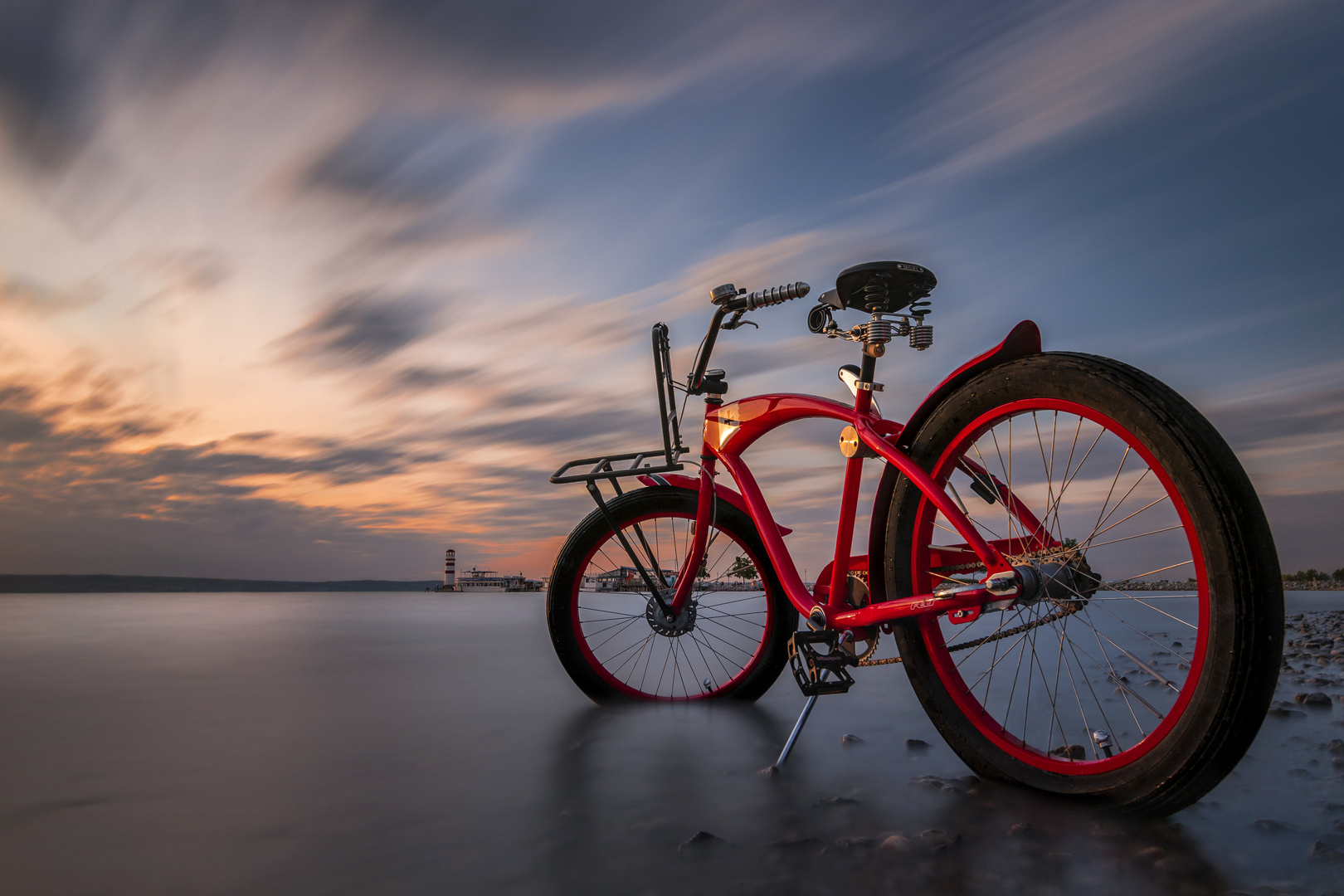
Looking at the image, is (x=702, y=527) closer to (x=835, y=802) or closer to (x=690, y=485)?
(x=690, y=485)

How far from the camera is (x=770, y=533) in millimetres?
3412

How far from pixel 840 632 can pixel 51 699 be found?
446 cm

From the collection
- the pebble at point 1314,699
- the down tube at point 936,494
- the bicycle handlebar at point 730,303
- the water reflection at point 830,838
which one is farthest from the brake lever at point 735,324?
the pebble at point 1314,699

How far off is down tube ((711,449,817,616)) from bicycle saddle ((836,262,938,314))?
3.52ft

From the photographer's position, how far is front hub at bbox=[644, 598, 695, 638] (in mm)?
3805

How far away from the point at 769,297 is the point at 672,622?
6.03ft

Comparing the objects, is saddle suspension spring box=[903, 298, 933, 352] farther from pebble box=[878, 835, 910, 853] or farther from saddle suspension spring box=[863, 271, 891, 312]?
pebble box=[878, 835, 910, 853]

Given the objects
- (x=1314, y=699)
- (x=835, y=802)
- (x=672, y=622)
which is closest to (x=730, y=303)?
(x=672, y=622)

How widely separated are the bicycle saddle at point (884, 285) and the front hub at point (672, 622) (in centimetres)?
191

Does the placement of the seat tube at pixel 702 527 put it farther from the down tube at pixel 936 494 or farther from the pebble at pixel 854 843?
the pebble at pixel 854 843

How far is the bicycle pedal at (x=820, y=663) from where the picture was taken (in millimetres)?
2711

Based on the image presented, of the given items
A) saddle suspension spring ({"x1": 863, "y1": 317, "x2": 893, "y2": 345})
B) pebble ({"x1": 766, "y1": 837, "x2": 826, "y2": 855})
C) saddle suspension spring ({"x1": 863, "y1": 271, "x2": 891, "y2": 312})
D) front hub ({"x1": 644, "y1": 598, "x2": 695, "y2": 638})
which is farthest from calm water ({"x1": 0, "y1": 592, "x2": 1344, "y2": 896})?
saddle suspension spring ({"x1": 863, "y1": 271, "x2": 891, "y2": 312})

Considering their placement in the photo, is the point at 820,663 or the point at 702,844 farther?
the point at 820,663

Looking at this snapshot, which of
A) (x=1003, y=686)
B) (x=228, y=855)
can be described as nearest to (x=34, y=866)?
(x=228, y=855)
